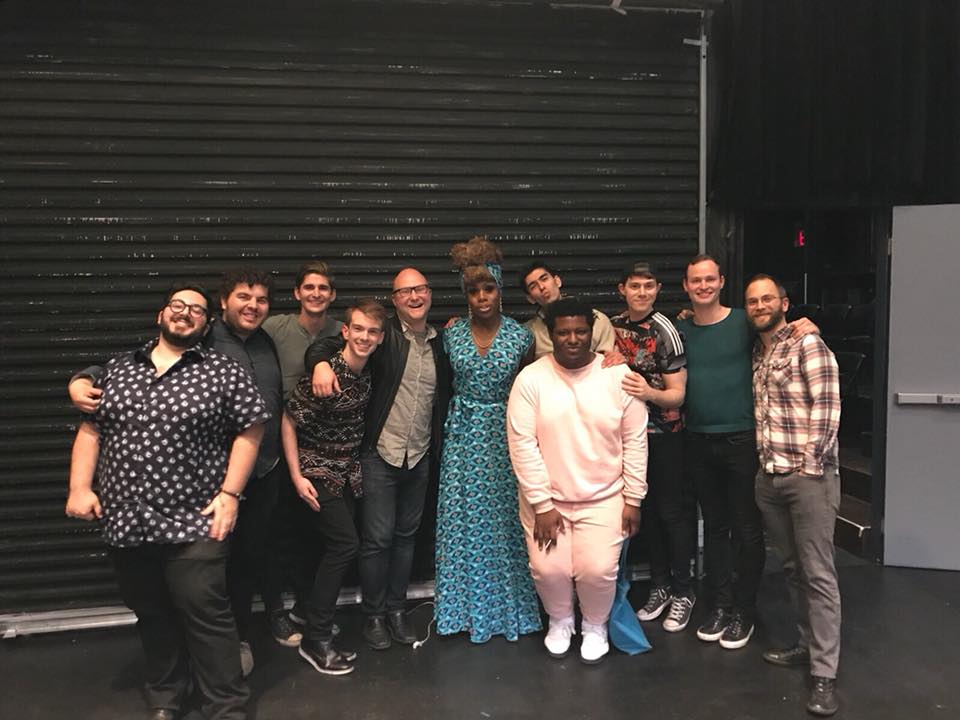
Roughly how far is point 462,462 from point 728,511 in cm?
121

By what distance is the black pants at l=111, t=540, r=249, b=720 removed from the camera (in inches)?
92.8

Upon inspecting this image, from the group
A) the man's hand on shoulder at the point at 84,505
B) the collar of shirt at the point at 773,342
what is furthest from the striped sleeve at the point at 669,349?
the man's hand on shoulder at the point at 84,505

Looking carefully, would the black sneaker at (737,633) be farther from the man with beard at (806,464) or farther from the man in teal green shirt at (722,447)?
the man with beard at (806,464)

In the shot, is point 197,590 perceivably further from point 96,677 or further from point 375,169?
point 375,169

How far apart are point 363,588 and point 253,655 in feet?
1.83

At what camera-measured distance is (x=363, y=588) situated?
3018mm

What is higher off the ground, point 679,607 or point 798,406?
point 798,406

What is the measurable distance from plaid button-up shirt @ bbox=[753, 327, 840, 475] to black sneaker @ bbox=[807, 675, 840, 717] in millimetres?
795

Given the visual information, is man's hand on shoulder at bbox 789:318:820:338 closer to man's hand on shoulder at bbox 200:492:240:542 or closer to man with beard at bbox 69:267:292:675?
man with beard at bbox 69:267:292:675

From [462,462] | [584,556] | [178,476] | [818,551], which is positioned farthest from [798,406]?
[178,476]

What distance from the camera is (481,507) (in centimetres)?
299

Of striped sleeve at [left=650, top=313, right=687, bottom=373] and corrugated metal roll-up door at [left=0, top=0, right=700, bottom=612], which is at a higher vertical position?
corrugated metal roll-up door at [left=0, top=0, right=700, bottom=612]

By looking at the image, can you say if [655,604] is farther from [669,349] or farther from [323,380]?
[323,380]

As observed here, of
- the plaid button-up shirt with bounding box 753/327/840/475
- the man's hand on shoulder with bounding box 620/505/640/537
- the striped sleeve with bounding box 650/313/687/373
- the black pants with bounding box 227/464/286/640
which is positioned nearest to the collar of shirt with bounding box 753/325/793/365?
the plaid button-up shirt with bounding box 753/327/840/475
